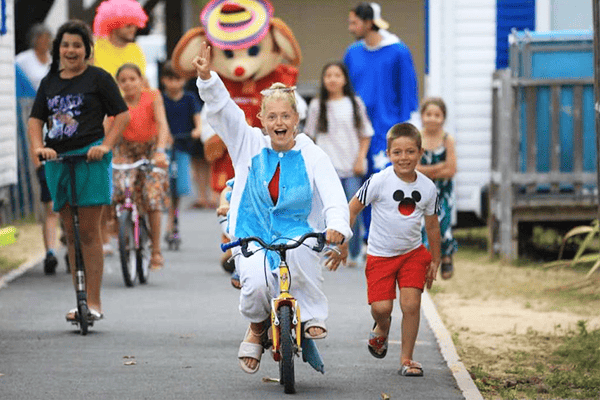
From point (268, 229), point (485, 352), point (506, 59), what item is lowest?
point (485, 352)

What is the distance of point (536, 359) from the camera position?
8594 mm

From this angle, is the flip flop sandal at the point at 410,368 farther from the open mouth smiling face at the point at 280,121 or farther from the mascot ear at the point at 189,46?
the mascot ear at the point at 189,46

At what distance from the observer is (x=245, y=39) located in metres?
12.3

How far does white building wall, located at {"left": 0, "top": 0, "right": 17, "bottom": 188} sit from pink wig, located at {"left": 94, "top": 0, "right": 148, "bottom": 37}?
5.31 feet

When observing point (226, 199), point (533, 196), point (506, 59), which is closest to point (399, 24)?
point (506, 59)

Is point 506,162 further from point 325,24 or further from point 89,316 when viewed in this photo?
point 325,24

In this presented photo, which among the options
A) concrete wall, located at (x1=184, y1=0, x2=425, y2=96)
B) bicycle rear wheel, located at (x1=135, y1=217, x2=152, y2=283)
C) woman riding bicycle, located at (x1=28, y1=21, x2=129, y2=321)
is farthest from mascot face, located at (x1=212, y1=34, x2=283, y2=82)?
concrete wall, located at (x1=184, y1=0, x2=425, y2=96)

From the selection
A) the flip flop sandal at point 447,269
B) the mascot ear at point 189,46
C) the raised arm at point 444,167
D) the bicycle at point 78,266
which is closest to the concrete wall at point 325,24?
the mascot ear at point 189,46

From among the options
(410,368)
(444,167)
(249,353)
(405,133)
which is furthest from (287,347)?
(444,167)

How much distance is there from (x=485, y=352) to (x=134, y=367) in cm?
222

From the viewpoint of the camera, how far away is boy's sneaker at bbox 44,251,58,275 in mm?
12375

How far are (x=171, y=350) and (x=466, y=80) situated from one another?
23.2 ft

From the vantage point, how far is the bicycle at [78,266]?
898 centimetres

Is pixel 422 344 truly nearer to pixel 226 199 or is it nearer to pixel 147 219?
pixel 226 199
